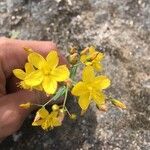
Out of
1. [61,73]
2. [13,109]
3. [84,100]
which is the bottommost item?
[13,109]

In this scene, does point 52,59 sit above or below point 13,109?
above

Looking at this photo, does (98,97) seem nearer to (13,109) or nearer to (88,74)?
(88,74)

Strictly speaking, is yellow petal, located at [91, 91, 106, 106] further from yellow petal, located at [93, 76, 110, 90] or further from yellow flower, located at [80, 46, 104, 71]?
yellow flower, located at [80, 46, 104, 71]

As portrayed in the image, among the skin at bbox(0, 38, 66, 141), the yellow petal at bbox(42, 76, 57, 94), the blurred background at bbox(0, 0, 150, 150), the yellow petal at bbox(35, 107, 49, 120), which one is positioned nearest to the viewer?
the yellow petal at bbox(42, 76, 57, 94)

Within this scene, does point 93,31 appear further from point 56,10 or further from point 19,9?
point 19,9

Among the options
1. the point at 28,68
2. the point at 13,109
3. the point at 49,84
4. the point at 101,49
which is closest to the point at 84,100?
the point at 49,84

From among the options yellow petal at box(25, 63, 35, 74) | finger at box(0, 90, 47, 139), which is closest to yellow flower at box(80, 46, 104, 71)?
yellow petal at box(25, 63, 35, 74)

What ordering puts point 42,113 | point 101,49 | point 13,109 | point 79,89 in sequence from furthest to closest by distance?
point 101,49 → point 13,109 → point 42,113 → point 79,89
